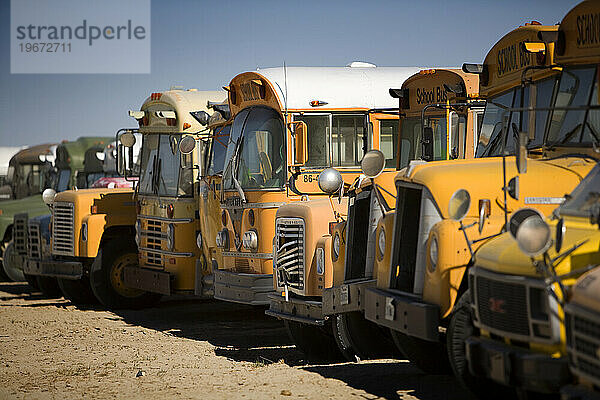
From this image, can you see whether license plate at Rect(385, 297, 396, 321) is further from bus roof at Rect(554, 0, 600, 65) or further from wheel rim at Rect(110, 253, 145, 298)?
wheel rim at Rect(110, 253, 145, 298)

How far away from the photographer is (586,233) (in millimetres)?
5598

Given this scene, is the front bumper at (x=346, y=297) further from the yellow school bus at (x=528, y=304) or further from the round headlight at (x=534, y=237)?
the round headlight at (x=534, y=237)

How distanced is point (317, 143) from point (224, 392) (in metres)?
4.48

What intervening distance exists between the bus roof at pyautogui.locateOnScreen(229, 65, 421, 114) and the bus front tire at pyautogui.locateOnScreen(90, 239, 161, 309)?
4.04m

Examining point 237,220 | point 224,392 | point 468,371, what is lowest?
point 224,392

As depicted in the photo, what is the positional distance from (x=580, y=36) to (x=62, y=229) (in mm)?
10355

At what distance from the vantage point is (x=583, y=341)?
16.4ft

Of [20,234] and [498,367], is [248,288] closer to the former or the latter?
[498,367]

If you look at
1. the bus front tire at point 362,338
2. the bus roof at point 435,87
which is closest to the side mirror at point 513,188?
the bus front tire at point 362,338

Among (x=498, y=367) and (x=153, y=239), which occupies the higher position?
(x=153, y=239)

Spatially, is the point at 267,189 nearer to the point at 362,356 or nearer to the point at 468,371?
the point at 362,356

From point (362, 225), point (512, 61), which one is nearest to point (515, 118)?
point (512, 61)

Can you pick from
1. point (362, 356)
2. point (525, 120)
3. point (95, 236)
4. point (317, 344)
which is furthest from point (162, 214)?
point (525, 120)

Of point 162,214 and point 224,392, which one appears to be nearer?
point 224,392
